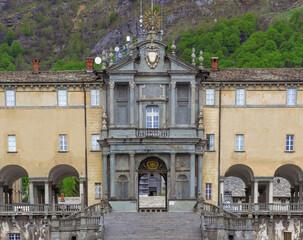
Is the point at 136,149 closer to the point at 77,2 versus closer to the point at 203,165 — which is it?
the point at 203,165

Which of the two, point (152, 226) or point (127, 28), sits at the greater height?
point (127, 28)

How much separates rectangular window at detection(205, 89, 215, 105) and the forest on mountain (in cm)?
7303

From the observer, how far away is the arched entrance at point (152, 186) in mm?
55688

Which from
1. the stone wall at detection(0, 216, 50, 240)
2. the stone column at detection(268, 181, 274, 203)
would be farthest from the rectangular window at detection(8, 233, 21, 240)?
the stone column at detection(268, 181, 274, 203)

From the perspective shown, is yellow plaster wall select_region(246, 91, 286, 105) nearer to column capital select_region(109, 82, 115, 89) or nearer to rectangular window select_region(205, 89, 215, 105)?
rectangular window select_region(205, 89, 215, 105)

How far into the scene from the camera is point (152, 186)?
365 ft

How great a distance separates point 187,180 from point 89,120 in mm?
10364

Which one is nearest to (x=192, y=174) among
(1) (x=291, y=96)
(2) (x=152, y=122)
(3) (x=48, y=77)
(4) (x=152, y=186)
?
(2) (x=152, y=122)

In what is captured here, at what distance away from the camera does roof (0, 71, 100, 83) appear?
55763 millimetres

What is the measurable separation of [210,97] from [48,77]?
1486cm

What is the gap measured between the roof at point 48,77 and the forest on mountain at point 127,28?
71237 mm

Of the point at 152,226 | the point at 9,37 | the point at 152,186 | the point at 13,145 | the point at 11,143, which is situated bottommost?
the point at 152,186

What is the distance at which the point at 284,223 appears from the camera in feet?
176

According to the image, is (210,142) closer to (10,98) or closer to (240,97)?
(240,97)
